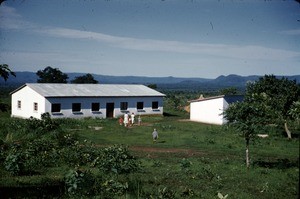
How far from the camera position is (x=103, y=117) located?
43062 mm

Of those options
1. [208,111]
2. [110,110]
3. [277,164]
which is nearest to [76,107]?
[110,110]

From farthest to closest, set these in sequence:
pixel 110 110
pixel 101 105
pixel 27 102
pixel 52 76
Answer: pixel 52 76, pixel 110 110, pixel 101 105, pixel 27 102

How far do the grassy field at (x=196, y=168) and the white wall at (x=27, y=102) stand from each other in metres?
10.7

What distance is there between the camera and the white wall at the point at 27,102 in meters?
38.5

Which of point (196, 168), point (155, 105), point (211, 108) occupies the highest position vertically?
point (211, 108)

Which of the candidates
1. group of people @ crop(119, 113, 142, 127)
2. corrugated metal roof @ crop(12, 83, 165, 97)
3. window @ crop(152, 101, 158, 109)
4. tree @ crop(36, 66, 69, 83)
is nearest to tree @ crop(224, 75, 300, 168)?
group of people @ crop(119, 113, 142, 127)

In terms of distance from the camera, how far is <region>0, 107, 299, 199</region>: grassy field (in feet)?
42.2

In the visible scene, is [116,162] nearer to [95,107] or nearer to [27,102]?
[95,107]

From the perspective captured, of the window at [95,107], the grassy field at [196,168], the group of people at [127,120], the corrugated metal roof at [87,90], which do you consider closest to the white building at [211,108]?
the corrugated metal roof at [87,90]

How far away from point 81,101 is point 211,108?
17.6m

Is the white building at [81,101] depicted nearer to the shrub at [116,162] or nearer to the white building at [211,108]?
the white building at [211,108]

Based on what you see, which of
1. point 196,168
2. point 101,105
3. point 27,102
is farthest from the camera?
point 101,105

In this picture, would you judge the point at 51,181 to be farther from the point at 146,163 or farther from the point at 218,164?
the point at 218,164

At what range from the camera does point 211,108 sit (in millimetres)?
42156
